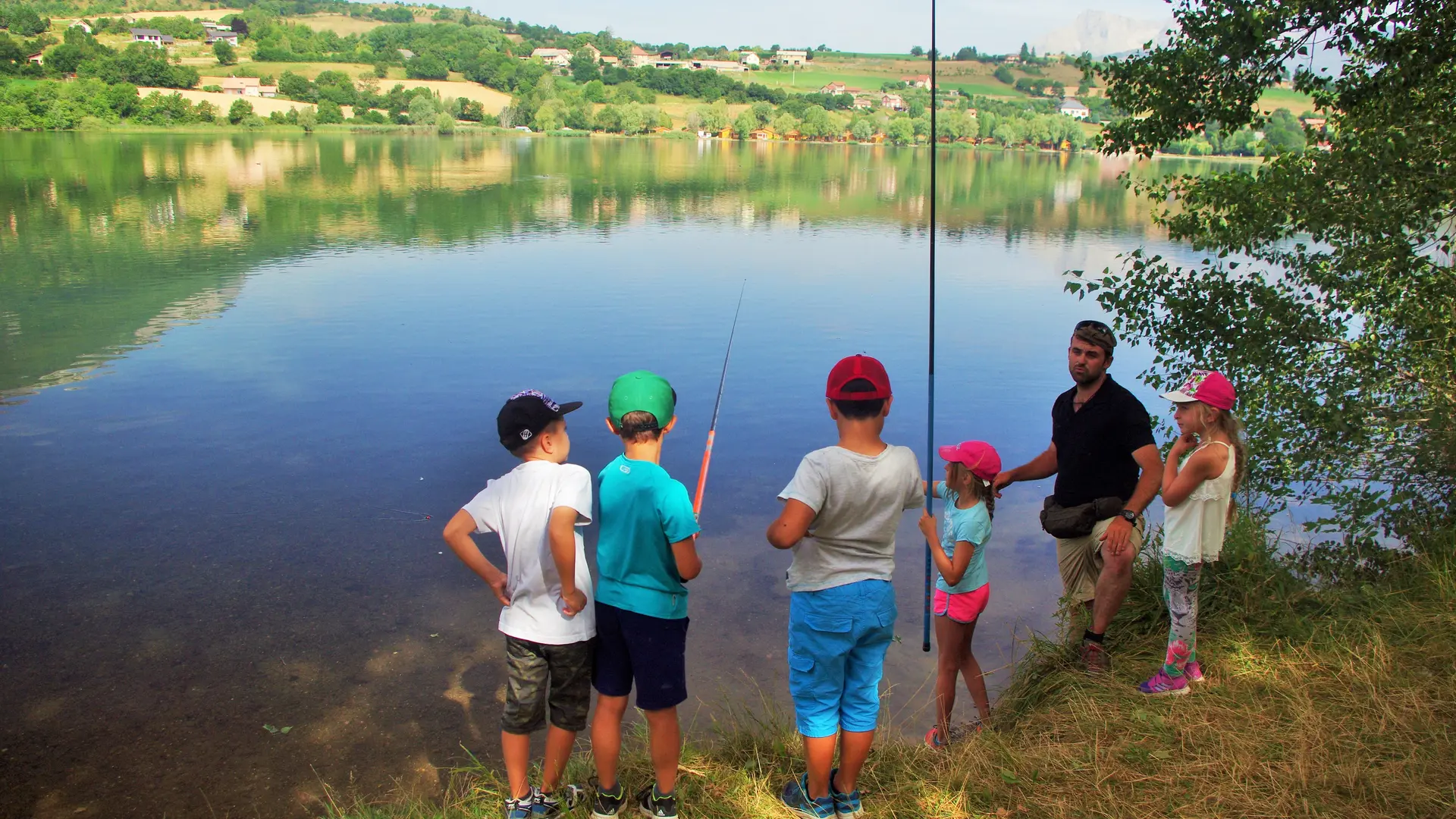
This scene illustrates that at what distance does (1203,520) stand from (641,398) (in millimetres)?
2185

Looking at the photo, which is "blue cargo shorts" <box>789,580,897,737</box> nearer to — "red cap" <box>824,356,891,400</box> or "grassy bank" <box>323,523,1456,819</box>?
"grassy bank" <box>323,523,1456,819</box>

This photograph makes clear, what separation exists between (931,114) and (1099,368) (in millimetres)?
1423

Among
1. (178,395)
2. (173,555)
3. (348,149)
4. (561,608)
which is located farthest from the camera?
(348,149)

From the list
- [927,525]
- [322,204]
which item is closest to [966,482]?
[927,525]

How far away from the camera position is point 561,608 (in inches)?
121

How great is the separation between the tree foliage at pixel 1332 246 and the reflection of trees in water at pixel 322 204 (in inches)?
419

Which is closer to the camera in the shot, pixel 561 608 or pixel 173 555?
pixel 561 608

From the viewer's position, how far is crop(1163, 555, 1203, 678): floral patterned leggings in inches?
145

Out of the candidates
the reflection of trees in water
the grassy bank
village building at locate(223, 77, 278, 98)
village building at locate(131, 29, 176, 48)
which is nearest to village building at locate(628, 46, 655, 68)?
village building at locate(131, 29, 176, 48)

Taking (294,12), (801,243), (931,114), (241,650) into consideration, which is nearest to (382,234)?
(801,243)

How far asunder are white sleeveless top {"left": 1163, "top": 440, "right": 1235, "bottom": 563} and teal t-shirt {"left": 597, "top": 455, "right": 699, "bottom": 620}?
1925 millimetres

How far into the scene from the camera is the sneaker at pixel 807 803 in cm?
315

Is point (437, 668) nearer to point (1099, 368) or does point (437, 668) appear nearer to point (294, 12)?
point (1099, 368)

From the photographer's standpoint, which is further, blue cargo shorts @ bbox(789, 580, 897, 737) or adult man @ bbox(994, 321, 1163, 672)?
adult man @ bbox(994, 321, 1163, 672)
